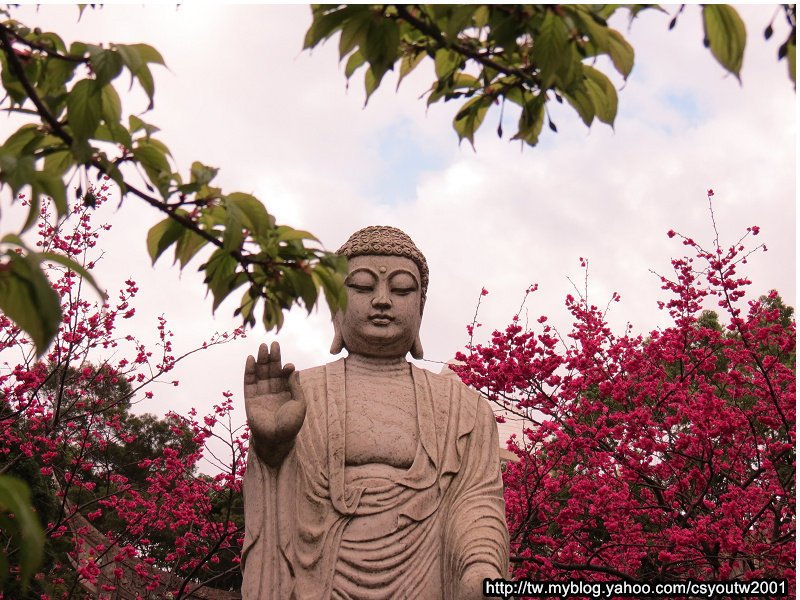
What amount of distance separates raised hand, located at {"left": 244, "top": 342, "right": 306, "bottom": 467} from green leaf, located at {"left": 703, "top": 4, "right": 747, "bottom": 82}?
11.4 feet

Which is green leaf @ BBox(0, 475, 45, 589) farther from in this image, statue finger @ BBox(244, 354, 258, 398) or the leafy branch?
statue finger @ BBox(244, 354, 258, 398)

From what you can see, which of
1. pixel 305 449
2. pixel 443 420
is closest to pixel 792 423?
pixel 443 420

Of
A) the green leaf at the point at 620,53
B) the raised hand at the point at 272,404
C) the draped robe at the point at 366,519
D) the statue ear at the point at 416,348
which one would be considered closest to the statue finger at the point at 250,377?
the raised hand at the point at 272,404

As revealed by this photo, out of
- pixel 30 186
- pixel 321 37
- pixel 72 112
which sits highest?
pixel 321 37

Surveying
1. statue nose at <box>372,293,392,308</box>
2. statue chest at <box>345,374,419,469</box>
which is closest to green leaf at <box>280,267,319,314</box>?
statue chest at <box>345,374,419,469</box>

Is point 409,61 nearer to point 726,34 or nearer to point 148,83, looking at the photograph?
point 148,83

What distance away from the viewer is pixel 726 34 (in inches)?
113

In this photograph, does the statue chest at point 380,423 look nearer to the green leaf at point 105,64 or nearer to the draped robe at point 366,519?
the draped robe at point 366,519

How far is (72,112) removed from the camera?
3.10 m

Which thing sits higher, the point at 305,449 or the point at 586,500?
the point at 586,500

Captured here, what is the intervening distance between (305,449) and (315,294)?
110 inches

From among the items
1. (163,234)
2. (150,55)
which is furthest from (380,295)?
(150,55)

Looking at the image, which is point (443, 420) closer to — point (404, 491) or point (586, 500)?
point (404, 491)

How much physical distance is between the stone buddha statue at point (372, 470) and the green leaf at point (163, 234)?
232 cm
